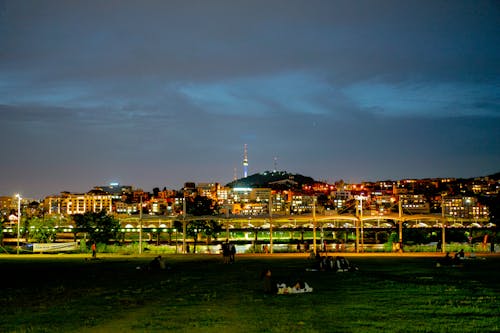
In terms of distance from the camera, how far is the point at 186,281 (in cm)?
2744

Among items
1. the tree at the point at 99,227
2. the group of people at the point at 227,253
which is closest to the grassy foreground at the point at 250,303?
the group of people at the point at 227,253

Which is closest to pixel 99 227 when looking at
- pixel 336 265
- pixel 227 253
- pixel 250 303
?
pixel 227 253

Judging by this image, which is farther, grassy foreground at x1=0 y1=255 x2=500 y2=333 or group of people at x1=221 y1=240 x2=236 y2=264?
group of people at x1=221 y1=240 x2=236 y2=264

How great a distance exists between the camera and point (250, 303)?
19359mm

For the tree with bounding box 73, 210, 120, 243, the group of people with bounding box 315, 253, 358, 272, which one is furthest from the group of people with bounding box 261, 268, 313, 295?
the tree with bounding box 73, 210, 120, 243

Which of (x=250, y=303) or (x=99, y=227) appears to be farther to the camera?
(x=99, y=227)

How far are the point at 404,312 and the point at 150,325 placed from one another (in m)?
7.01

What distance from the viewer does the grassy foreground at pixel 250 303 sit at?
49.6 ft

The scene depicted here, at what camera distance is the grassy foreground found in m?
15.1

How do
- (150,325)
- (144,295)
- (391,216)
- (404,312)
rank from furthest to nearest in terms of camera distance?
(391,216)
(144,295)
(404,312)
(150,325)

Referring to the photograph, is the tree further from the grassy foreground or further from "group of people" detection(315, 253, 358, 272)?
"group of people" detection(315, 253, 358, 272)

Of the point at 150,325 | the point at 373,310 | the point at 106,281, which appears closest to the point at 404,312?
the point at 373,310

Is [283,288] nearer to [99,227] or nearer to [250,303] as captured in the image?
[250,303]

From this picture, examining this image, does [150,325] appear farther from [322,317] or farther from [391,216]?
[391,216]
